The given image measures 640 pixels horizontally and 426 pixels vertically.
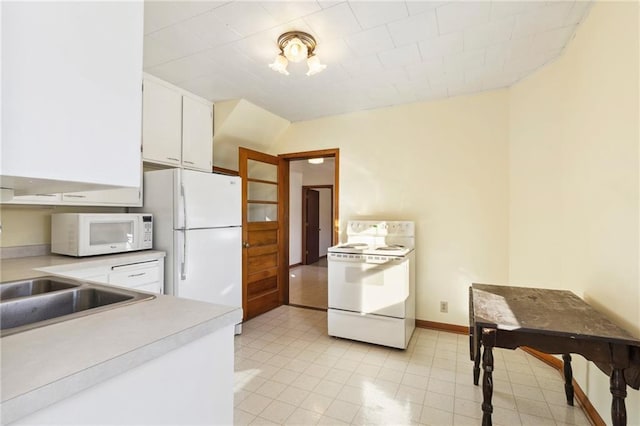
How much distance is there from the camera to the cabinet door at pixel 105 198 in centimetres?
226

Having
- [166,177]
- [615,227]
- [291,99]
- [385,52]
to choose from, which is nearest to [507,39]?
[385,52]

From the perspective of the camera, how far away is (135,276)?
2.26 meters

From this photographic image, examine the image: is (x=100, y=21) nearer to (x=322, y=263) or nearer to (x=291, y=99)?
(x=291, y=99)

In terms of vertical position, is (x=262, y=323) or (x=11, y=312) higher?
(x=11, y=312)

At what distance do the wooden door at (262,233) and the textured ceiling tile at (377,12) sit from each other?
6.24 ft

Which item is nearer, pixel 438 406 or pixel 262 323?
pixel 438 406

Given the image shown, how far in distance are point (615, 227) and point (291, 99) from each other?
283 cm

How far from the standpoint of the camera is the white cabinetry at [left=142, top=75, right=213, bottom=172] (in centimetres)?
269

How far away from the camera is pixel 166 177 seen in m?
2.59

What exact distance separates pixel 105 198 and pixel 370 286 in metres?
2.39

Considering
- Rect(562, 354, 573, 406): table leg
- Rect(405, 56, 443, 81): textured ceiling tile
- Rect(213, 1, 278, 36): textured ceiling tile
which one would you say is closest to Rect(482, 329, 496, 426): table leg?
Rect(562, 354, 573, 406): table leg

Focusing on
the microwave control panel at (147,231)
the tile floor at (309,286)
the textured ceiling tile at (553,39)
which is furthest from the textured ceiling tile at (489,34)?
the tile floor at (309,286)

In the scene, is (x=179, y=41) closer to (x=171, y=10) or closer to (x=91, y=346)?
(x=171, y=10)

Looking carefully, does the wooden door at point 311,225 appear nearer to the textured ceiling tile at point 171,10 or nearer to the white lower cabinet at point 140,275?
the white lower cabinet at point 140,275
